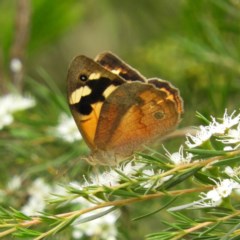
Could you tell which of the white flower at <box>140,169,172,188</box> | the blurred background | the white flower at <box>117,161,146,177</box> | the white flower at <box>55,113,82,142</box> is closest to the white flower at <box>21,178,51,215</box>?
the blurred background

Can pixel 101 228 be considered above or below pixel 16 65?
below

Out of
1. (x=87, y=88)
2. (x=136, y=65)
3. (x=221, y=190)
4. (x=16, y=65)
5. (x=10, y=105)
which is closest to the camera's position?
(x=221, y=190)

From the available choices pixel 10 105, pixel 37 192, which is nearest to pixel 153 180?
pixel 37 192

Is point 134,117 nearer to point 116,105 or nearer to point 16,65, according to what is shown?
point 116,105

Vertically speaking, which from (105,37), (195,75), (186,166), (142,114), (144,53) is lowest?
(186,166)

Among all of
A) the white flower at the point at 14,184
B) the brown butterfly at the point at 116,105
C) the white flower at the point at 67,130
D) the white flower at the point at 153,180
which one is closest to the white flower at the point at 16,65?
the white flower at the point at 67,130

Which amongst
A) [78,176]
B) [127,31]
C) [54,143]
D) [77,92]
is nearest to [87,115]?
[77,92]

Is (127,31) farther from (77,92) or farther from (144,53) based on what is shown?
(77,92)
